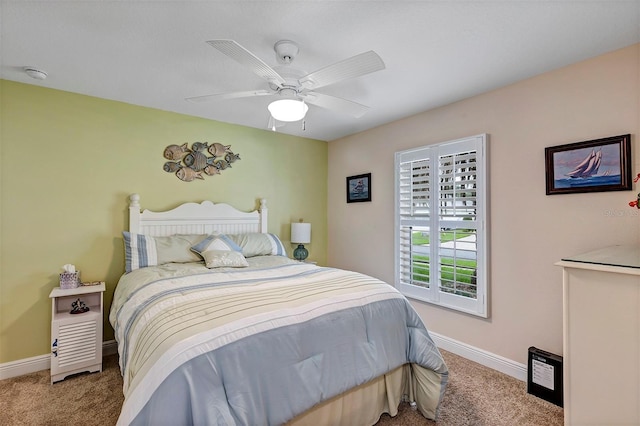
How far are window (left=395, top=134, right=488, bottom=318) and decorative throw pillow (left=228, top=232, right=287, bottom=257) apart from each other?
1.45 metres

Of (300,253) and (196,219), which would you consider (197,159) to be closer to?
(196,219)

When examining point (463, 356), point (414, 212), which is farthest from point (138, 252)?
point (463, 356)

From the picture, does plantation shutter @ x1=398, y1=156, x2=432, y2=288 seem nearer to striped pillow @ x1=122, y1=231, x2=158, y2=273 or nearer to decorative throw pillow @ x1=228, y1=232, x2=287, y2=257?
decorative throw pillow @ x1=228, y1=232, x2=287, y2=257

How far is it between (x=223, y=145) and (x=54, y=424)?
9.40ft

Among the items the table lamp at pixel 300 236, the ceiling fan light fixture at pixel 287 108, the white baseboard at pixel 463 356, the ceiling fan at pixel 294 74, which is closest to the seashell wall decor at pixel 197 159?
the table lamp at pixel 300 236

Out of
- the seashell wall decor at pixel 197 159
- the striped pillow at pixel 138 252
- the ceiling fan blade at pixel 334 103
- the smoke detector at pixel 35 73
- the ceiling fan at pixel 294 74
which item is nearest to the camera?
the ceiling fan at pixel 294 74

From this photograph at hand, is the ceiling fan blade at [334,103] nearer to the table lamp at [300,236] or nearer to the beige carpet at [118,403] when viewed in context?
the table lamp at [300,236]

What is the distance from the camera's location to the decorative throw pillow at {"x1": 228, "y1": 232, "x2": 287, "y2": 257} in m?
3.33

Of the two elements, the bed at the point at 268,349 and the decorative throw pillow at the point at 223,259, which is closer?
the bed at the point at 268,349

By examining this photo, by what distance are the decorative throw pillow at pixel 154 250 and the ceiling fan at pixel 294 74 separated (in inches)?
59.4

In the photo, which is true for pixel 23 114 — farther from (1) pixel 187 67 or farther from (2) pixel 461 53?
(2) pixel 461 53

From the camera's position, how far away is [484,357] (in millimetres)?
2709

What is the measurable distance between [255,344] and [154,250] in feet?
6.36

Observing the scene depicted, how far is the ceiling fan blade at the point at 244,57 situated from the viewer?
4.84 ft
